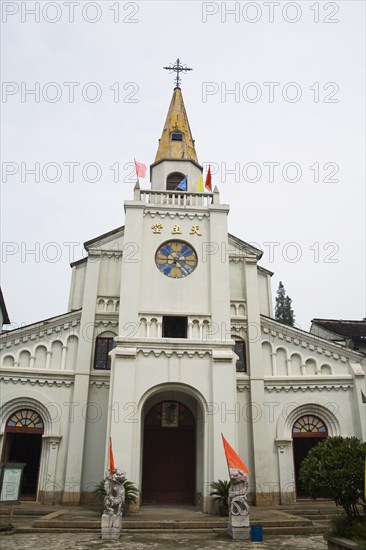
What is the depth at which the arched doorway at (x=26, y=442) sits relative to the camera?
783 inches

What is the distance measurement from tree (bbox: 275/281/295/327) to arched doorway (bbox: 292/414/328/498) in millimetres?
27587

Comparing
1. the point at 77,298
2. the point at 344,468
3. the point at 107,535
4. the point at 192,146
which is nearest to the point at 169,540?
the point at 107,535

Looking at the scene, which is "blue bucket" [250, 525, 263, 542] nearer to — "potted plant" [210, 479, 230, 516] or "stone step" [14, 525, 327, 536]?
"stone step" [14, 525, 327, 536]

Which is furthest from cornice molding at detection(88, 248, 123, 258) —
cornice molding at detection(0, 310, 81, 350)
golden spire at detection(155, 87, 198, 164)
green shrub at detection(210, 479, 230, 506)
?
green shrub at detection(210, 479, 230, 506)

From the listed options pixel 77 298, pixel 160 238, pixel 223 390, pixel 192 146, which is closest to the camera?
pixel 223 390

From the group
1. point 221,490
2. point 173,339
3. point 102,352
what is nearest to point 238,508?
point 221,490

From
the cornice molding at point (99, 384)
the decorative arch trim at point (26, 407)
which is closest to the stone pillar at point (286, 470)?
the cornice molding at point (99, 384)

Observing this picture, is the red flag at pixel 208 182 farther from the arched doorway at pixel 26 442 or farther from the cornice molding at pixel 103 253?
the arched doorway at pixel 26 442

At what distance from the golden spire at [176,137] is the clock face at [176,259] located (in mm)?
6390

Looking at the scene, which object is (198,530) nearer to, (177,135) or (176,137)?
(176,137)

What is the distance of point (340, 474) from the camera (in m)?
10.7

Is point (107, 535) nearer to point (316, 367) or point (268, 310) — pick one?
point (316, 367)

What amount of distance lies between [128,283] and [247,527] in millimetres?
10315

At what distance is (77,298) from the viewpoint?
2375 centimetres
